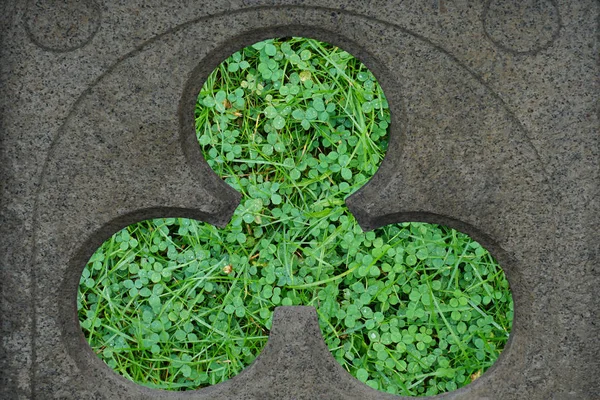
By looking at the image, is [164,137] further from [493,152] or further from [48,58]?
[493,152]

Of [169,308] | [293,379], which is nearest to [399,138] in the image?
[293,379]

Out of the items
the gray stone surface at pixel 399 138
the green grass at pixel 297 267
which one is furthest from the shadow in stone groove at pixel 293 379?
the green grass at pixel 297 267

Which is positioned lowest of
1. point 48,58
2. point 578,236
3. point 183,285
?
point 578,236

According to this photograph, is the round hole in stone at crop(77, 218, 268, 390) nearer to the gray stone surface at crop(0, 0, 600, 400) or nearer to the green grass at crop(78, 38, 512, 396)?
the green grass at crop(78, 38, 512, 396)

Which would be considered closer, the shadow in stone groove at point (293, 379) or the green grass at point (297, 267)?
the shadow in stone groove at point (293, 379)

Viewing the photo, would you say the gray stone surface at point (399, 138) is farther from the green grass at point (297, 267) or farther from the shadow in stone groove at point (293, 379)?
the green grass at point (297, 267)

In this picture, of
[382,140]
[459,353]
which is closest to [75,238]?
[382,140]

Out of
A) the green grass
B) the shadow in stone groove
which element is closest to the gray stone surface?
the shadow in stone groove

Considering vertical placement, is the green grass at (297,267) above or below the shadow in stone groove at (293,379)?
above
